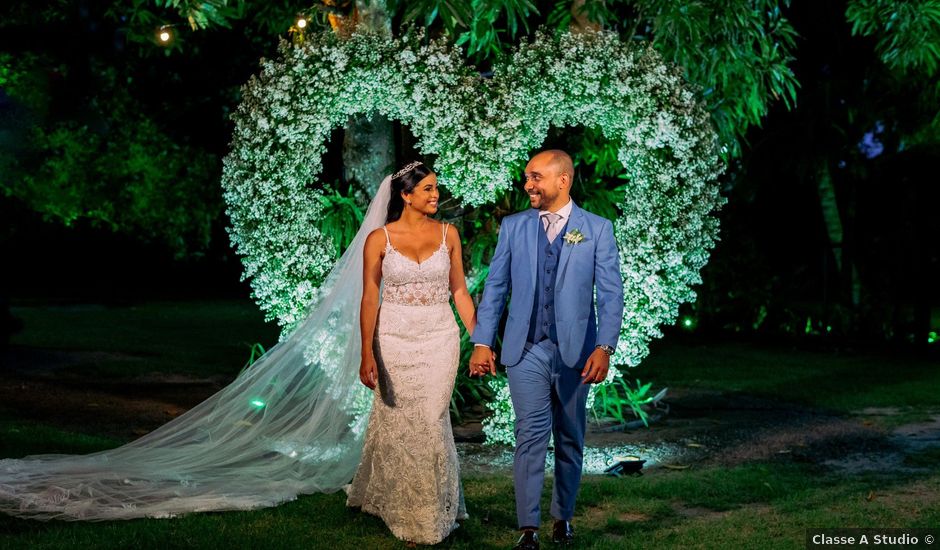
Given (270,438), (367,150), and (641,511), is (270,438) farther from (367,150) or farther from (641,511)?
(367,150)

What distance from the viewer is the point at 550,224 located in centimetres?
675

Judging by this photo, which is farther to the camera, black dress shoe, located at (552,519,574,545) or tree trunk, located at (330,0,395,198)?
tree trunk, located at (330,0,395,198)

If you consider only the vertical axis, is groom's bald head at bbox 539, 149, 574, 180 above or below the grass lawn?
above

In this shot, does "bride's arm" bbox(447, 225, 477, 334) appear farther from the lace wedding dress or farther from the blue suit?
the blue suit

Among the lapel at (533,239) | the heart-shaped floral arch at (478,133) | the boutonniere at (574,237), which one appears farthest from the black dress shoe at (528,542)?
the heart-shaped floral arch at (478,133)

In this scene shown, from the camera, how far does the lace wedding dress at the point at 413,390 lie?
707cm

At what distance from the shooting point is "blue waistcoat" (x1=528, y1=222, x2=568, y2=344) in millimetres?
6613

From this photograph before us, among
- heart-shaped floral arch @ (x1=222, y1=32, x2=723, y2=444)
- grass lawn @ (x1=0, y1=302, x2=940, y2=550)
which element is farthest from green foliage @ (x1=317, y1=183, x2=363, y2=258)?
grass lawn @ (x1=0, y1=302, x2=940, y2=550)

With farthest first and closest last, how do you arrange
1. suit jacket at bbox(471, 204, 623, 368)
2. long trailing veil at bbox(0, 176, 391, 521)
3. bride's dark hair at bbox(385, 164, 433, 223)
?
long trailing veil at bbox(0, 176, 391, 521), bride's dark hair at bbox(385, 164, 433, 223), suit jacket at bbox(471, 204, 623, 368)

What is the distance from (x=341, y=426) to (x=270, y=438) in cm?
54

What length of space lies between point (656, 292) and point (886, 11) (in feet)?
21.4

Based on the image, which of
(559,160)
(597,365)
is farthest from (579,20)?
(597,365)

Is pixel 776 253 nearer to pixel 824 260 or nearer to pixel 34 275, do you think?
pixel 824 260

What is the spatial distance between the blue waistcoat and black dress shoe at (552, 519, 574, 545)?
107 cm
